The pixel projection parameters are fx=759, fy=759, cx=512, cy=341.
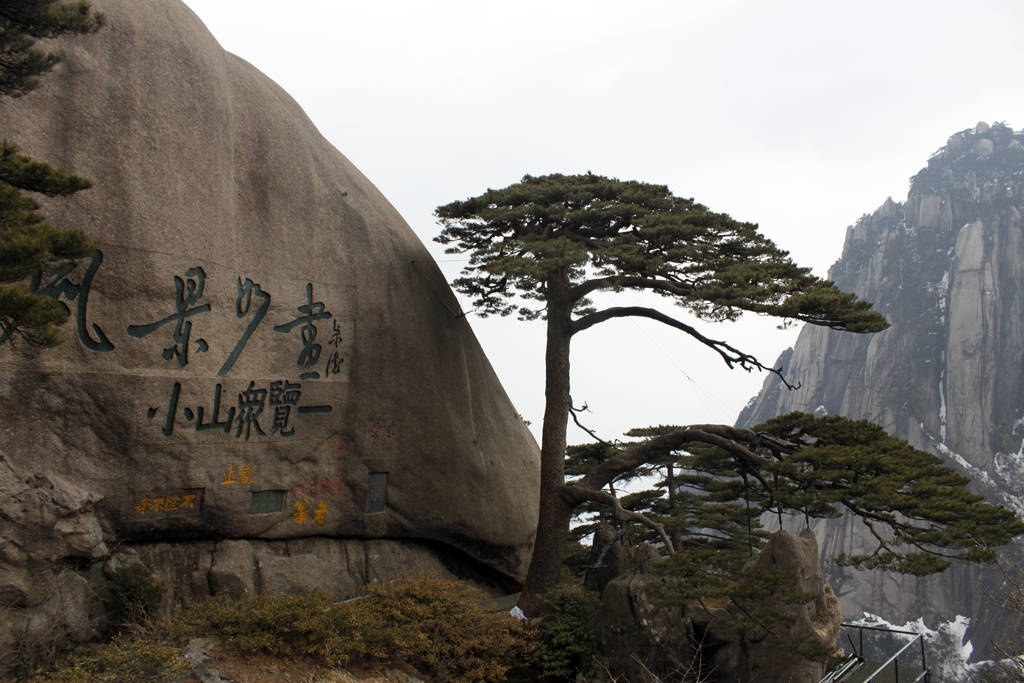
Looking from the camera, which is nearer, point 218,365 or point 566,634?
point 218,365

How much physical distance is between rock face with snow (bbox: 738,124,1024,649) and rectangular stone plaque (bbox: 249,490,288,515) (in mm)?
41874

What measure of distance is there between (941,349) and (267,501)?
57.6 m

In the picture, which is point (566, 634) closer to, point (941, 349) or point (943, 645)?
point (943, 645)

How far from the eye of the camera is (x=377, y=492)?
382 inches

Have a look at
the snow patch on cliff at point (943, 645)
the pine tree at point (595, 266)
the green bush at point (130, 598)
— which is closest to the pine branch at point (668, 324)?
the pine tree at point (595, 266)

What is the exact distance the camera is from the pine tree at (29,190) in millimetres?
4766

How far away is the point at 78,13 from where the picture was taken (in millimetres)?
5867

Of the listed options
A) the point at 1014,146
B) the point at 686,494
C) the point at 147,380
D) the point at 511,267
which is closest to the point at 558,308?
the point at 511,267

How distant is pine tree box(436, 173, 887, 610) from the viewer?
8.92 meters

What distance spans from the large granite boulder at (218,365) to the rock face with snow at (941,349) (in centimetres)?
4042

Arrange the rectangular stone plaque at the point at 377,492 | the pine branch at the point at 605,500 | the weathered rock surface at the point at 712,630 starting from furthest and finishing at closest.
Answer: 1. the rectangular stone plaque at the point at 377,492
2. the pine branch at the point at 605,500
3. the weathered rock surface at the point at 712,630

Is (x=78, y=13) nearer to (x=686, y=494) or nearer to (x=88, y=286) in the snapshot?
(x=88, y=286)

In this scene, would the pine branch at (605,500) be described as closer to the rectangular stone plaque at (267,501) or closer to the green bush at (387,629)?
the green bush at (387,629)

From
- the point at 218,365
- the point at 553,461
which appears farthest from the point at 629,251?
the point at 218,365
